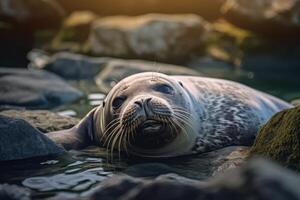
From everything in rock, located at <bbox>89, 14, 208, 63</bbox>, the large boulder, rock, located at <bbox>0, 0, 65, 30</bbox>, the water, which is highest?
rock, located at <bbox>0, 0, 65, 30</bbox>

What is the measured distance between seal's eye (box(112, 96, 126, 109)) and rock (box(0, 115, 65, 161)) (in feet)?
2.63

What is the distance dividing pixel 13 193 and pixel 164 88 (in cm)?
233

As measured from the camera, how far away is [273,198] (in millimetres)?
2490

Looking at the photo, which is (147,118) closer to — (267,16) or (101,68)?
(101,68)

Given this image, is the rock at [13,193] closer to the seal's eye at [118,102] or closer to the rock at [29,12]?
the seal's eye at [118,102]

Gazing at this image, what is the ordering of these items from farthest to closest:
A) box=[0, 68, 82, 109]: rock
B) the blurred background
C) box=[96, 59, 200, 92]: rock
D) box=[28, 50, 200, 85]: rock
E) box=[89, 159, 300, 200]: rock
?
the blurred background < box=[28, 50, 200, 85]: rock < box=[96, 59, 200, 92]: rock < box=[0, 68, 82, 109]: rock < box=[89, 159, 300, 200]: rock

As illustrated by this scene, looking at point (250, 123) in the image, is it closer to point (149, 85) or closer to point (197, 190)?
point (149, 85)

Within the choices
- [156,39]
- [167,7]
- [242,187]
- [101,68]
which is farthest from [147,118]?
[167,7]

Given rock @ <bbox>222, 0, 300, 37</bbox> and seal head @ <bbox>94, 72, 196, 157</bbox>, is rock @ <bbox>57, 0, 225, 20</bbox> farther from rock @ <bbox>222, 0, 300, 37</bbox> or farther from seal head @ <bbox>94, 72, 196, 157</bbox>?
seal head @ <bbox>94, 72, 196, 157</bbox>

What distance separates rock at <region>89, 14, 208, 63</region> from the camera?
707 inches

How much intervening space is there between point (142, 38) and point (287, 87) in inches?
251

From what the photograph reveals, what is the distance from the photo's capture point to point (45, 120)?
7.05 meters

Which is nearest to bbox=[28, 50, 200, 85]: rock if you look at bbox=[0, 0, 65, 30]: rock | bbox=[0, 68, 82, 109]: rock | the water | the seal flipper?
bbox=[0, 68, 82, 109]: rock

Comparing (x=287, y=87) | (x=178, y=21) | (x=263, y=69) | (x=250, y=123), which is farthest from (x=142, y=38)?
(x=250, y=123)
